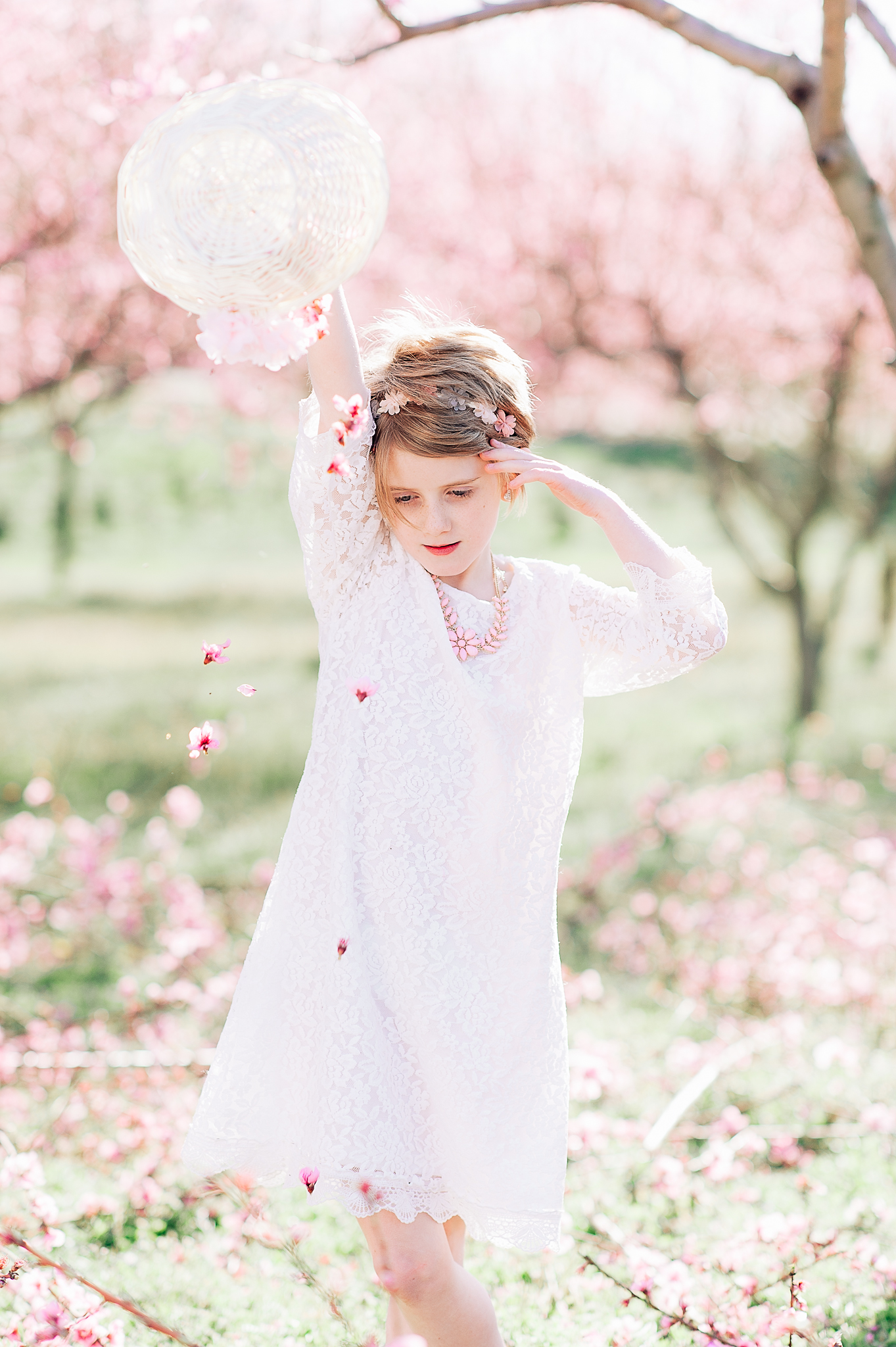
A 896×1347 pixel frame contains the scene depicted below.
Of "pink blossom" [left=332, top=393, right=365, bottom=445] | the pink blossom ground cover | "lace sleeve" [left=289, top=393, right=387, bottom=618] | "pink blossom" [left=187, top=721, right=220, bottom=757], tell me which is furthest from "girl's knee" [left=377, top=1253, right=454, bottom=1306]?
"pink blossom" [left=332, top=393, right=365, bottom=445]

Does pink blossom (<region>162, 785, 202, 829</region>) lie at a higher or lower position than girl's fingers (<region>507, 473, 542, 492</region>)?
lower

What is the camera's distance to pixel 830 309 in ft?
25.7

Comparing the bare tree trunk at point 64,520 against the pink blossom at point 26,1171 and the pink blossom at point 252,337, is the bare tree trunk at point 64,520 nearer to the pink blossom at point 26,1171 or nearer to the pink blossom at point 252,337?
the pink blossom at point 26,1171

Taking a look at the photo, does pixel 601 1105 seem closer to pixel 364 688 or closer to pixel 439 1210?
pixel 439 1210

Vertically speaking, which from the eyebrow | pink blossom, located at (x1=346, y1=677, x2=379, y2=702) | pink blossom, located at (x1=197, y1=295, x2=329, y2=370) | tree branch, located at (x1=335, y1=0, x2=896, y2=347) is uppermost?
tree branch, located at (x1=335, y1=0, x2=896, y2=347)

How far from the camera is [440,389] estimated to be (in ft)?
6.54

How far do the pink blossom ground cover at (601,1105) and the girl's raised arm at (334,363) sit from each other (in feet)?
4.37

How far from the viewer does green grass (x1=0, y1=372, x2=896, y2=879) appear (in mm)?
6562

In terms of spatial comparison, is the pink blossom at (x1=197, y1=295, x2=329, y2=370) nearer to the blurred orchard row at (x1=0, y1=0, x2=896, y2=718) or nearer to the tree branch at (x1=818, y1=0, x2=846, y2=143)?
the tree branch at (x1=818, y1=0, x2=846, y2=143)

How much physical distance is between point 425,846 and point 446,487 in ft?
1.93

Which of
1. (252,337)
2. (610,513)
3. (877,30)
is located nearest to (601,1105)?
(610,513)

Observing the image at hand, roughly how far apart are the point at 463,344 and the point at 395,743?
27.2 inches

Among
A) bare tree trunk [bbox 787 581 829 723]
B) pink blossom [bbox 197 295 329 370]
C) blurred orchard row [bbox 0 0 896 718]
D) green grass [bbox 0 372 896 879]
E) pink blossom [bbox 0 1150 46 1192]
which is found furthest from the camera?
bare tree trunk [bbox 787 581 829 723]

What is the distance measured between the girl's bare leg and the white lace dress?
39 mm
